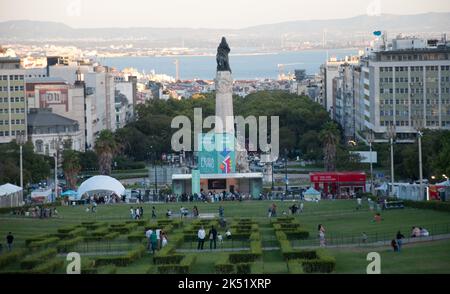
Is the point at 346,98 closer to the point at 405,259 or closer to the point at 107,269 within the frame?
the point at 405,259

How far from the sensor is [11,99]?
328ft

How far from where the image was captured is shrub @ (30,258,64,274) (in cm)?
2855

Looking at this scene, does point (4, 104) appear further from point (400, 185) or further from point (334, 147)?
point (400, 185)

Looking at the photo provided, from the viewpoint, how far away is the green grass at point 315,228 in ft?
101

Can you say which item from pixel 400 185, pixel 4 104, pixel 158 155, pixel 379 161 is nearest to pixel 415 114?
pixel 379 161

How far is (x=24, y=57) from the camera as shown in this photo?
14775 cm

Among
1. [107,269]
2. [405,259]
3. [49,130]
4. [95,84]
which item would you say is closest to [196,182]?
[49,130]

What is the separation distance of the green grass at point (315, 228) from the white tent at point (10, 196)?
2486 mm

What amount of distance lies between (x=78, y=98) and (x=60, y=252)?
263 feet

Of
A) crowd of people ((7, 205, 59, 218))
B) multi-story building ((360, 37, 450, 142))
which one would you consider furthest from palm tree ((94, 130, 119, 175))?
crowd of people ((7, 205, 59, 218))

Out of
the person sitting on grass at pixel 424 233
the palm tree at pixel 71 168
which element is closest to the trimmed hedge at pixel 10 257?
the person sitting on grass at pixel 424 233

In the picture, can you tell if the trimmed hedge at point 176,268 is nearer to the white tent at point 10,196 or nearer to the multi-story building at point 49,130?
the white tent at point 10,196

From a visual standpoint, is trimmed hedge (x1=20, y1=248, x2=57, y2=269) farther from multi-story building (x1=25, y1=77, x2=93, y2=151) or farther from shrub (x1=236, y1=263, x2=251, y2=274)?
multi-story building (x1=25, y1=77, x2=93, y2=151)

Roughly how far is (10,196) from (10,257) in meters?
32.2
